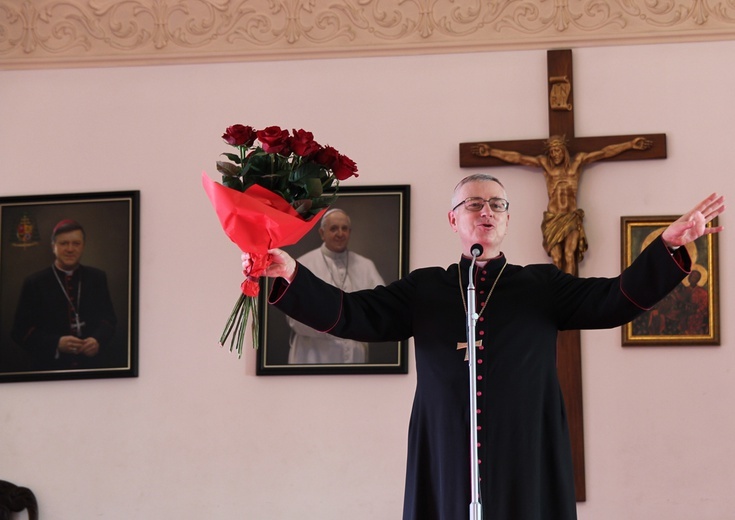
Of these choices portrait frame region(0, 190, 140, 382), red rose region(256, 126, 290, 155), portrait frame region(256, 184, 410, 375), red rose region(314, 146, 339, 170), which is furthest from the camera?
portrait frame region(0, 190, 140, 382)

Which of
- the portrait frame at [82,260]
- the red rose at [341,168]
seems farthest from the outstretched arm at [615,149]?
the red rose at [341,168]

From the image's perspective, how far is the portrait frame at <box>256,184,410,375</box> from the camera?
6.25m

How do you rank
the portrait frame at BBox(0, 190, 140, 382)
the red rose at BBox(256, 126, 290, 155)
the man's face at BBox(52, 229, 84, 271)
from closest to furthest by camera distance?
1. the red rose at BBox(256, 126, 290, 155)
2. the portrait frame at BBox(0, 190, 140, 382)
3. the man's face at BBox(52, 229, 84, 271)

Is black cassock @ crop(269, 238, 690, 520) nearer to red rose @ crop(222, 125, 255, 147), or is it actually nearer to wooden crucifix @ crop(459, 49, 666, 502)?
red rose @ crop(222, 125, 255, 147)

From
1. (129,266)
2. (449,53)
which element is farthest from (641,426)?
(129,266)

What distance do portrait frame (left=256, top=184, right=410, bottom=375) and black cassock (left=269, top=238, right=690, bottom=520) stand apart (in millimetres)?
2389

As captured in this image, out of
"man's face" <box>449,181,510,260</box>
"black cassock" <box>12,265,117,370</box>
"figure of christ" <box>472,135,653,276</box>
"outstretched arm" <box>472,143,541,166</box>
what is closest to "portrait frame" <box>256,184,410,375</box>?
"outstretched arm" <box>472,143,541,166</box>

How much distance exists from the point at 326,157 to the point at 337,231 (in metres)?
2.76

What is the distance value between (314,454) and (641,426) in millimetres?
1864

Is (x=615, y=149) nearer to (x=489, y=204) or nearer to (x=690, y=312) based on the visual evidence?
(x=690, y=312)

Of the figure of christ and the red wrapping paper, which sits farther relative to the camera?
the figure of christ

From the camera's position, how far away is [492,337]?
3.67 metres

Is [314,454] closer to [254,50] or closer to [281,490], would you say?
[281,490]

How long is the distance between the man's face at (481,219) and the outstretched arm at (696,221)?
574 millimetres
